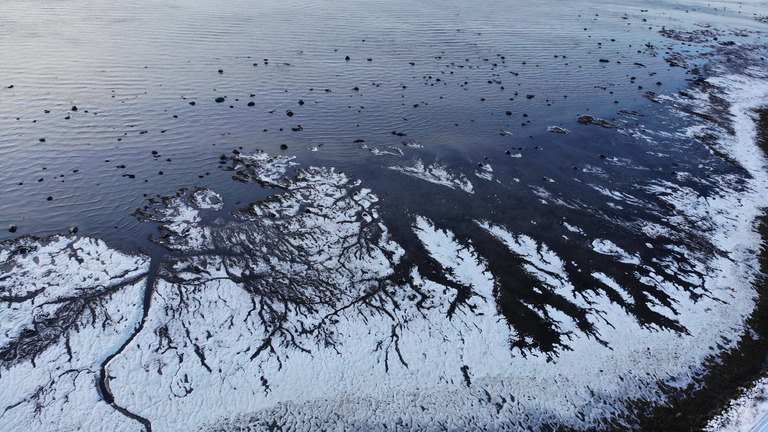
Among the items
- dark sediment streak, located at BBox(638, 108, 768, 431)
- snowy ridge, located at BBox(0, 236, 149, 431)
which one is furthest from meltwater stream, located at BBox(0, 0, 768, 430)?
dark sediment streak, located at BBox(638, 108, 768, 431)

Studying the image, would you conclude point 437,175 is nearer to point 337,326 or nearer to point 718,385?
point 337,326

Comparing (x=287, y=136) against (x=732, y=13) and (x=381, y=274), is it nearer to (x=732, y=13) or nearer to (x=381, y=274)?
(x=381, y=274)

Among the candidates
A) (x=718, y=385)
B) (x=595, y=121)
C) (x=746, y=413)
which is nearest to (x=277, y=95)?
(x=595, y=121)

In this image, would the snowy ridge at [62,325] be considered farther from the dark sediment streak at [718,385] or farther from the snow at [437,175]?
the dark sediment streak at [718,385]

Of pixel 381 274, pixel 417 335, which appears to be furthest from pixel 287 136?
pixel 417 335

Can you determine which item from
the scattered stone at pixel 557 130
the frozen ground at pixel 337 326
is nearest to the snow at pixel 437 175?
the frozen ground at pixel 337 326
